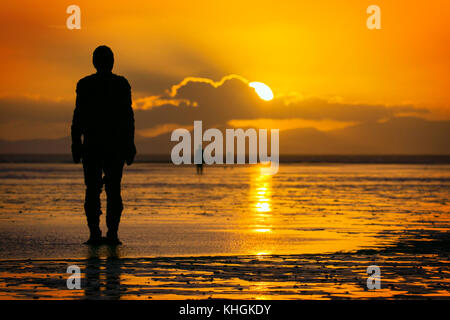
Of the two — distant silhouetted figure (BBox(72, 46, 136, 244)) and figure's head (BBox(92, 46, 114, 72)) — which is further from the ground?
figure's head (BBox(92, 46, 114, 72))

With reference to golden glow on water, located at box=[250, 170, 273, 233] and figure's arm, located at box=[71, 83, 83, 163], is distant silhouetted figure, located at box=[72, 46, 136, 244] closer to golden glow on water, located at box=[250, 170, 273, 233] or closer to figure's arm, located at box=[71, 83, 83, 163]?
figure's arm, located at box=[71, 83, 83, 163]

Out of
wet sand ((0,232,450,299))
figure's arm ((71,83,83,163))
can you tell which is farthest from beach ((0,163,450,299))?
figure's arm ((71,83,83,163))

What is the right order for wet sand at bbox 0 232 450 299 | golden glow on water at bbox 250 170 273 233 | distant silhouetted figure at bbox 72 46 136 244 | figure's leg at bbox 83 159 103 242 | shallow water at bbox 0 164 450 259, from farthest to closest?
golden glow on water at bbox 250 170 273 233 < figure's leg at bbox 83 159 103 242 < distant silhouetted figure at bbox 72 46 136 244 < shallow water at bbox 0 164 450 259 < wet sand at bbox 0 232 450 299

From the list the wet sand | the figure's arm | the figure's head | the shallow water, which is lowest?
the wet sand

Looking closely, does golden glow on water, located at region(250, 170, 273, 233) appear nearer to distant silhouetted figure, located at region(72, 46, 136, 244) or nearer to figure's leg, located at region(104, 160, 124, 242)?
figure's leg, located at region(104, 160, 124, 242)

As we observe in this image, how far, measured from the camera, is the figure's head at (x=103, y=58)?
11.4 meters

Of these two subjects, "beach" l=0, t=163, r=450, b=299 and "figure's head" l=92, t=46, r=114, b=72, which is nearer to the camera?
"beach" l=0, t=163, r=450, b=299

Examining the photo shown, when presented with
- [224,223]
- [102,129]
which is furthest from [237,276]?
[224,223]

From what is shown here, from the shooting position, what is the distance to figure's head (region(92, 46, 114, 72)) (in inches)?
450

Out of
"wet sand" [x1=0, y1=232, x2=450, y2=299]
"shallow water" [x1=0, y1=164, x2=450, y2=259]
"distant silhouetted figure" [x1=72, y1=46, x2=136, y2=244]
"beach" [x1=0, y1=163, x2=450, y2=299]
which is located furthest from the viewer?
"distant silhouetted figure" [x1=72, y1=46, x2=136, y2=244]

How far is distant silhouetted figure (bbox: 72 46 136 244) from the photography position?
11.4m
